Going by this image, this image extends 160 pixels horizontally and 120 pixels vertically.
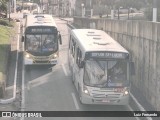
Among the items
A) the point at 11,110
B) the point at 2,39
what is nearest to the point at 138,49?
the point at 11,110

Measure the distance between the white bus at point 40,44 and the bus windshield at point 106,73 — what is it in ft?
29.0

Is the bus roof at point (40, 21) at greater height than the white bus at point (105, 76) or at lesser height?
greater

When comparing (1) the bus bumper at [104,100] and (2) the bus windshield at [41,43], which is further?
(2) the bus windshield at [41,43]

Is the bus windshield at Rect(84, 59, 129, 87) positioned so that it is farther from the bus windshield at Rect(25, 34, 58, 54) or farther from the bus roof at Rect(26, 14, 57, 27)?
the bus roof at Rect(26, 14, 57, 27)

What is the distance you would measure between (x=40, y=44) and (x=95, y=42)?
23.2 feet

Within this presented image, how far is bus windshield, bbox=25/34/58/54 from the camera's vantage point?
27072 millimetres

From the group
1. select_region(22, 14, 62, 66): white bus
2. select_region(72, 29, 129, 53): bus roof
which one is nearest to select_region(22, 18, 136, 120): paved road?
select_region(22, 14, 62, 66): white bus

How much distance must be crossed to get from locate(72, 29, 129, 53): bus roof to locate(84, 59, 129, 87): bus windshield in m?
0.67

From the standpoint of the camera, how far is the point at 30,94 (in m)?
21.8

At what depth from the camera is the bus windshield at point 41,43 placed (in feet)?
88.8

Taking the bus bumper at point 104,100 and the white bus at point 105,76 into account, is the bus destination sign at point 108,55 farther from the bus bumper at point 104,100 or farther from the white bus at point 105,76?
the bus bumper at point 104,100

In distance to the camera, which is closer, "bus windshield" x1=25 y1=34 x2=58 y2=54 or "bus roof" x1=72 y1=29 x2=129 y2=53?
"bus roof" x1=72 y1=29 x2=129 y2=53

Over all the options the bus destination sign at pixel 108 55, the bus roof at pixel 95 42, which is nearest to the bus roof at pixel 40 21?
the bus roof at pixel 95 42

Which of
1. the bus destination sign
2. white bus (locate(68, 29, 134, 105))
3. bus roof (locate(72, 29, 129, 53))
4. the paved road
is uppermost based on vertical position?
bus roof (locate(72, 29, 129, 53))
